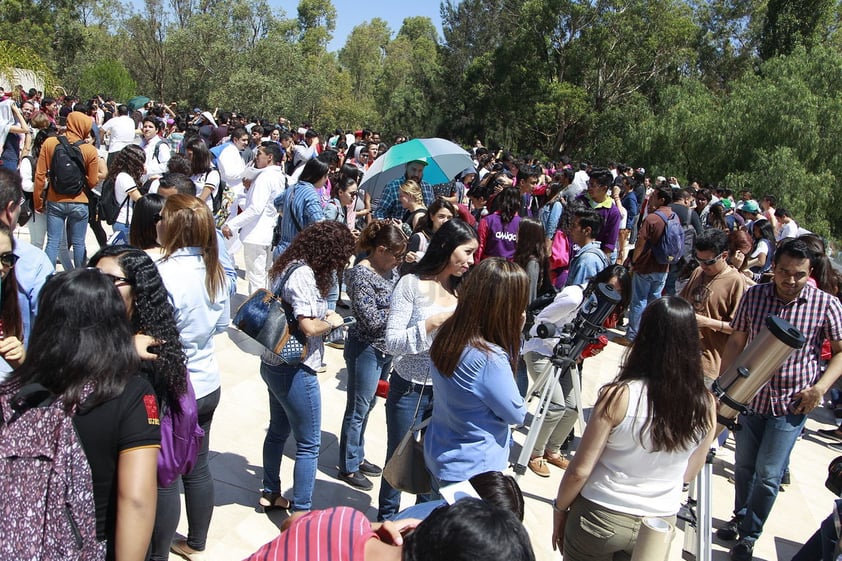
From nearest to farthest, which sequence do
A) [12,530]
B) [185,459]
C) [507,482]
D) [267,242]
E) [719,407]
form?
[12,530] < [507,482] < [185,459] < [719,407] < [267,242]

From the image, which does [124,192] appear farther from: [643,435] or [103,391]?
[643,435]

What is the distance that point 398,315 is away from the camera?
3498 millimetres

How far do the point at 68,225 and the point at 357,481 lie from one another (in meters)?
4.43

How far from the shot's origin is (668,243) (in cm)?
791

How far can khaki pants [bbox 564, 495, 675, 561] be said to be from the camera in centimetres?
266

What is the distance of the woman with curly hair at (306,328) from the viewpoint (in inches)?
137

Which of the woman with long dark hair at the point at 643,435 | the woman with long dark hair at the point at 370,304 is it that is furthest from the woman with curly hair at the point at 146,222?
the woman with long dark hair at the point at 643,435

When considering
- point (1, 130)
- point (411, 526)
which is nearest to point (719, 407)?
point (411, 526)

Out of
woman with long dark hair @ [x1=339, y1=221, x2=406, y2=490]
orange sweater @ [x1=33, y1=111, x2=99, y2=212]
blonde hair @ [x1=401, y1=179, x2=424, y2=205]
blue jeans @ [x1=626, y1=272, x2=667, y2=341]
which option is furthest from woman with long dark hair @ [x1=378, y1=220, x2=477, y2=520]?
blue jeans @ [x1=626, y1=272, x2=667, y2=341]

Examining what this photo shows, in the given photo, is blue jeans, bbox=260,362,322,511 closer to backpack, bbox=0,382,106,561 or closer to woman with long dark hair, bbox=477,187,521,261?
backpack, bbox=0,382,106,561

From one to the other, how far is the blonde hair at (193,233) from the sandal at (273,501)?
1.39 m

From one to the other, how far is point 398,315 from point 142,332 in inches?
53.8

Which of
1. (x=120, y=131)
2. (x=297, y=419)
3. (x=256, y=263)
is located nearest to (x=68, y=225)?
(x=256, y=263)

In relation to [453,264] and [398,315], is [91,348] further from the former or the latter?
[453,264]
